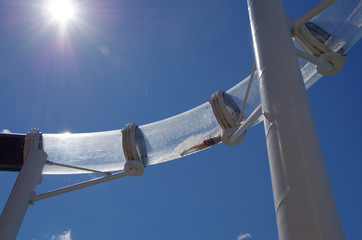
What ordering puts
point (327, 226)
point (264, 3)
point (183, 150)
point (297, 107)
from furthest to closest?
point (183, 150), point (264, 3), point (297, 107), point (327, 226)

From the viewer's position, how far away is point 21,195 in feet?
32.0

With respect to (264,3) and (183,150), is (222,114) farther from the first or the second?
(264,3)

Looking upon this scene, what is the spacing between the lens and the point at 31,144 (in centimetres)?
1112

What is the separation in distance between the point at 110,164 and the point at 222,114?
450cm

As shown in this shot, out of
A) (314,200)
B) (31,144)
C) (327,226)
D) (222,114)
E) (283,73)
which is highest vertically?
(222,114)

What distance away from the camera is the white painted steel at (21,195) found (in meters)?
9.02

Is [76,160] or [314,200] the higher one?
[76,160]

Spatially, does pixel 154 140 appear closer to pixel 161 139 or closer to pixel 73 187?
pixel 161 139

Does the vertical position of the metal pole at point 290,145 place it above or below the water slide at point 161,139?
below

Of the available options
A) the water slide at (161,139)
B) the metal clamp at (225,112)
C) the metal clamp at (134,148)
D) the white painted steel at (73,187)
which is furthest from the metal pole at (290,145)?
the metal clamp at (134,148)

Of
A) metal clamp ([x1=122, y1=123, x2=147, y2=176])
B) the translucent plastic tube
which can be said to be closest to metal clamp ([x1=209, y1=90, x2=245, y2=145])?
the translucent plastic tube

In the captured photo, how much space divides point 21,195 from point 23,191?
13 cm

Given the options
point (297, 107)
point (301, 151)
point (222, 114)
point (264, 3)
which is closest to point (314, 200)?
point (301, 151)

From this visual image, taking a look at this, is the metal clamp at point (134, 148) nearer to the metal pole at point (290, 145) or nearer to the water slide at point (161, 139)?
the water slide at point (161, 139)
